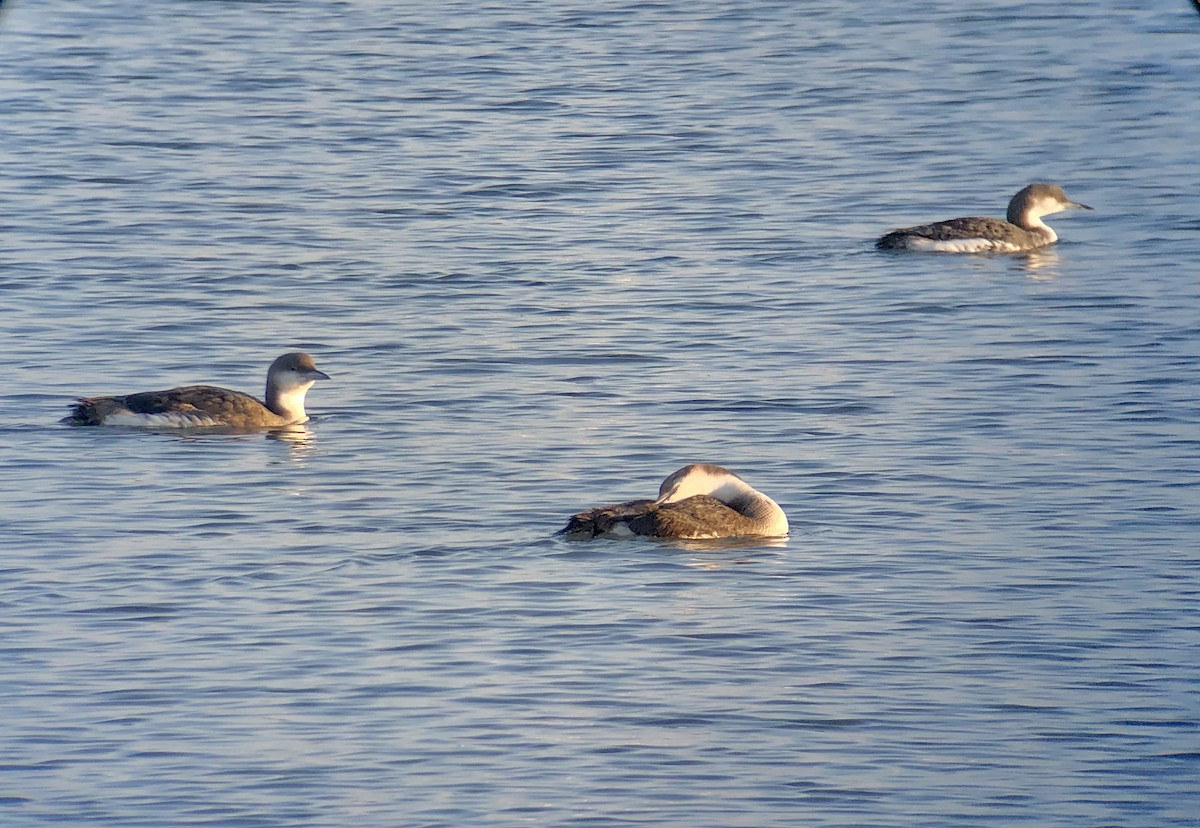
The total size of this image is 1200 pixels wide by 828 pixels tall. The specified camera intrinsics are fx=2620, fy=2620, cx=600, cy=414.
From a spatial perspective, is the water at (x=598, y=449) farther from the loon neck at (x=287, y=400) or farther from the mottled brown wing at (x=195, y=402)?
the loon neck at (x=287, y=400)

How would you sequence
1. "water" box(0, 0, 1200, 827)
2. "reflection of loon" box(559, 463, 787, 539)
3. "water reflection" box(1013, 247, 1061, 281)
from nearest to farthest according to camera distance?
1. "water" box(0, 0, 1200, 827)
2. "reflection of loon" box(559, 463, 787, 539)
3. "water reflection" box(1013, 247, 1061, 281)

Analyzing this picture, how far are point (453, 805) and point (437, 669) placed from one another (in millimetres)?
1633

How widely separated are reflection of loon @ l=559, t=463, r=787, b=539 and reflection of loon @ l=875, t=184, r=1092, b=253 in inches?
349

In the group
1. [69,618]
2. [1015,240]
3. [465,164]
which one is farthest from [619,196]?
[69,618]

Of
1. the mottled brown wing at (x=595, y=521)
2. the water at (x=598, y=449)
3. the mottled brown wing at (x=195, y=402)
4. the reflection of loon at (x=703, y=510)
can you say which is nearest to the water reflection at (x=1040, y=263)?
the water at (x=598, y=449)

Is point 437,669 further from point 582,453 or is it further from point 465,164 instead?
point 465,164

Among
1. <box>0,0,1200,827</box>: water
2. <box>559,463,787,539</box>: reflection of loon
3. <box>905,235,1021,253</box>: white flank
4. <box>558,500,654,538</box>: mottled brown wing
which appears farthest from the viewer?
<box>905,235,1021,253</box>: white flank

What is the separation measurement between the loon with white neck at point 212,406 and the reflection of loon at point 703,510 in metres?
3.78

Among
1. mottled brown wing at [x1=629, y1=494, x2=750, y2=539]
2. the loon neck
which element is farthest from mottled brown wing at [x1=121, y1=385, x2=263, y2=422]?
mottled brown wing at [x1=629, y1=494, x2=750, y2=539]

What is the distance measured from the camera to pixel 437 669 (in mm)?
11453

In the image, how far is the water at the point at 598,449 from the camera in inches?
411

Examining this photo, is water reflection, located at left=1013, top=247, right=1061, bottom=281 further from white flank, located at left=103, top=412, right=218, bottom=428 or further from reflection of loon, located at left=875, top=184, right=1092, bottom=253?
white flank, located at left=103, top=412, right=218, bottom=428

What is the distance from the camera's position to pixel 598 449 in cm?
1595

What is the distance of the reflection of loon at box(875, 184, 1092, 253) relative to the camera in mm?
22703
